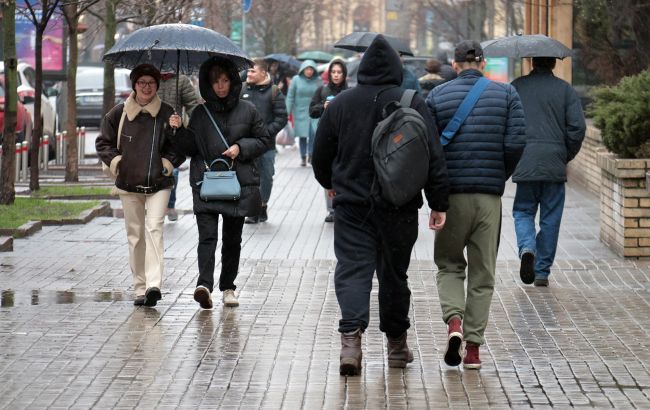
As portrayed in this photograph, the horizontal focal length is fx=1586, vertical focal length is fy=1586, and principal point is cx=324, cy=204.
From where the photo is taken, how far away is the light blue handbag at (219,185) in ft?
33.7

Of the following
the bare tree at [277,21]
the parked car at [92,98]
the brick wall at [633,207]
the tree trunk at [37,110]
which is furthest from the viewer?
the bare tree at [277,21]

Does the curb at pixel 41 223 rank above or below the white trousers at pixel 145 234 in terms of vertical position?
below

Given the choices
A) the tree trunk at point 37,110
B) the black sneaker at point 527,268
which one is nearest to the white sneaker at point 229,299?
the black sneaker at point 527,268

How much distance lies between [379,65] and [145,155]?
2804 millimetres

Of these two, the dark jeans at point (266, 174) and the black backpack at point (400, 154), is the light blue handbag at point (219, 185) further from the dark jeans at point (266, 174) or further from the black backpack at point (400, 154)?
the dark jeans at point (266, 174)

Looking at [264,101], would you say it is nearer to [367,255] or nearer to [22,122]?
[367,255]

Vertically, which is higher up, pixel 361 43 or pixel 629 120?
pixel 361 43

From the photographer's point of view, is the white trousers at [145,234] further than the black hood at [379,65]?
Yes

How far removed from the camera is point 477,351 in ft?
27.5

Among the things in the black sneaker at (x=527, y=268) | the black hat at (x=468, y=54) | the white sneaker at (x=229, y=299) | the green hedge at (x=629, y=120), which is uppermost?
the black hat at (x=468, y=54)

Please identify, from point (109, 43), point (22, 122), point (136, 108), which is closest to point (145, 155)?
point (136, 108)

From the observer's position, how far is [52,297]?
10.9 metres

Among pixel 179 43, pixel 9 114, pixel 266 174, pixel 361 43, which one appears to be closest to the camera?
pixel 179 43

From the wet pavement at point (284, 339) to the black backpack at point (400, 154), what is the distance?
98 cm
